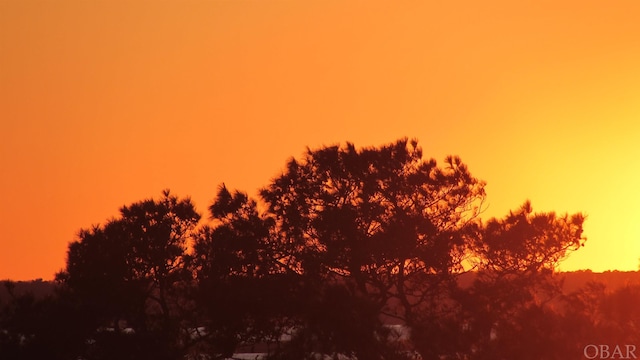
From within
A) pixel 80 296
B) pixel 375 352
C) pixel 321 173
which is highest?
pixel 321 173

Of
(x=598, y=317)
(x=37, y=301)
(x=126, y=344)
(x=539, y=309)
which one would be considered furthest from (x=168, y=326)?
(x=598, y=317)

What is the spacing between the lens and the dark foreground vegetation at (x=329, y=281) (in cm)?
4381

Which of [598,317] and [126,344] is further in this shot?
[598,317]

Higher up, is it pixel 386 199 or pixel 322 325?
pixel 386 199

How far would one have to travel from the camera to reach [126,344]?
44.8 m

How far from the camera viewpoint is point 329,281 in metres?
47.8

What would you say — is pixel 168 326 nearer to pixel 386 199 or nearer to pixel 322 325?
pixel 322 325

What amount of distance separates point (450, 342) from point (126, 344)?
36.7 ft

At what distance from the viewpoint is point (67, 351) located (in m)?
45.2

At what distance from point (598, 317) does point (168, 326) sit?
1577 cm

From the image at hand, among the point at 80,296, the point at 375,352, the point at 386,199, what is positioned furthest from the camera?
the point at 386,199

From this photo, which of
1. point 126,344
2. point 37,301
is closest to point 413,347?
point 126,344

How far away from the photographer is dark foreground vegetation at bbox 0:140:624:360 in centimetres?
4381

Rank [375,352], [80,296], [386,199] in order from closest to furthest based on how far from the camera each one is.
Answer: [375,352] < [80,296] < [386,199]
